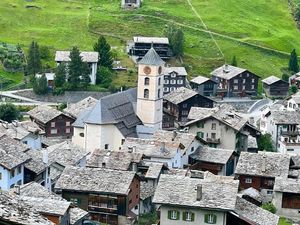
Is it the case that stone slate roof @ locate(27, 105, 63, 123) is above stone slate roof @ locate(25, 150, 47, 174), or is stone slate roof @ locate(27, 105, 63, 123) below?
above

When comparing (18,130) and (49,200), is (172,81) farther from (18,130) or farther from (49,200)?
(49,200)

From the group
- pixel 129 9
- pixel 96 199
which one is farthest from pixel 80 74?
pixel 96 199

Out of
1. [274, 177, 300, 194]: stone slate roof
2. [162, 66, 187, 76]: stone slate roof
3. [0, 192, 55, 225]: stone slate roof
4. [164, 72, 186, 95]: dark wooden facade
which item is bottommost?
[274, 177, 300, 194]: stone slate roof

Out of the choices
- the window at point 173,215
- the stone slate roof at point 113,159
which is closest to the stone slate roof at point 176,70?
the stone slate roof at point 113,159

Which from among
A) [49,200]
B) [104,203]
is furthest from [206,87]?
[49,200]

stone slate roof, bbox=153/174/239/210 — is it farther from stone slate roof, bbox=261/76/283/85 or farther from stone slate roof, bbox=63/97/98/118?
stone slate roof, bbox=261/76/283/85

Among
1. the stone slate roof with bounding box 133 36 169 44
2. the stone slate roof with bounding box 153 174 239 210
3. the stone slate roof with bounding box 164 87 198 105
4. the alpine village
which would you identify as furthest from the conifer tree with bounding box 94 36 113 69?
the stone slate roof with bounding box 153 174 239 210

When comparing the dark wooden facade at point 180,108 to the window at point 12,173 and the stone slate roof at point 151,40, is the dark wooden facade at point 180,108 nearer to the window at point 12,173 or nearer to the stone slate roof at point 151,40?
the stone slate roof at point 151,40
